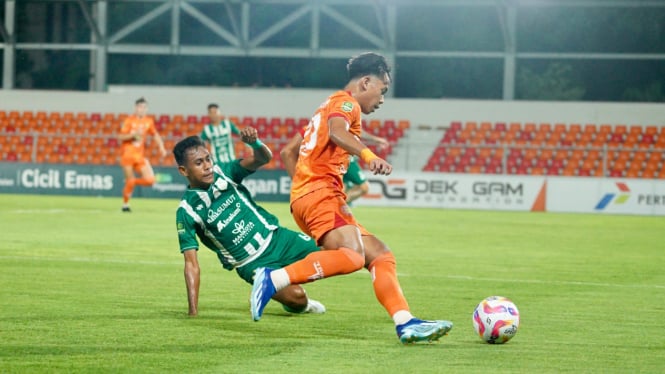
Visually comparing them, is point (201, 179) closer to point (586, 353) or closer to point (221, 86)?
point (586, 353)

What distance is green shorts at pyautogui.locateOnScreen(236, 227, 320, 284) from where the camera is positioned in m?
8.39

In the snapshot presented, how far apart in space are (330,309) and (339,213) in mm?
1902

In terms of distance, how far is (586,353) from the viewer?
693 centimetres

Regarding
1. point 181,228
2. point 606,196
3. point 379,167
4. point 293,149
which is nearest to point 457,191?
point 606,196

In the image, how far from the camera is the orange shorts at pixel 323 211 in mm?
7375

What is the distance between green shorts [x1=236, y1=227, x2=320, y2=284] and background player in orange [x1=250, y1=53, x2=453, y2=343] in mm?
798

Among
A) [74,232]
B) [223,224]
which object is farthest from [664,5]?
[223,224]

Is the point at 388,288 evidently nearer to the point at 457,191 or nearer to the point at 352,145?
the point at 352,145

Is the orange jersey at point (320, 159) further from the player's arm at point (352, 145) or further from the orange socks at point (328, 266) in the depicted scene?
the orange socks at point (328, 266)

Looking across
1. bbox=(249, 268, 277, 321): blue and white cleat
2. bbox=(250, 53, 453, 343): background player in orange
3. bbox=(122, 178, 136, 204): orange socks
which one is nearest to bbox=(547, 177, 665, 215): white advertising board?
Answer: bbox=(122, 178, 136, 204): orange socks

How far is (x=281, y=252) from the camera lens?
8398mm

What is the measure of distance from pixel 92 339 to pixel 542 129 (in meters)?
26.8

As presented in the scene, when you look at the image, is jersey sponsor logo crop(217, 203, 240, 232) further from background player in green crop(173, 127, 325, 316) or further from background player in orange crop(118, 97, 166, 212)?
background player in orange crop(118, 97, 166, 212)

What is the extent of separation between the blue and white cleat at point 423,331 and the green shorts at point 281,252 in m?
1.58
